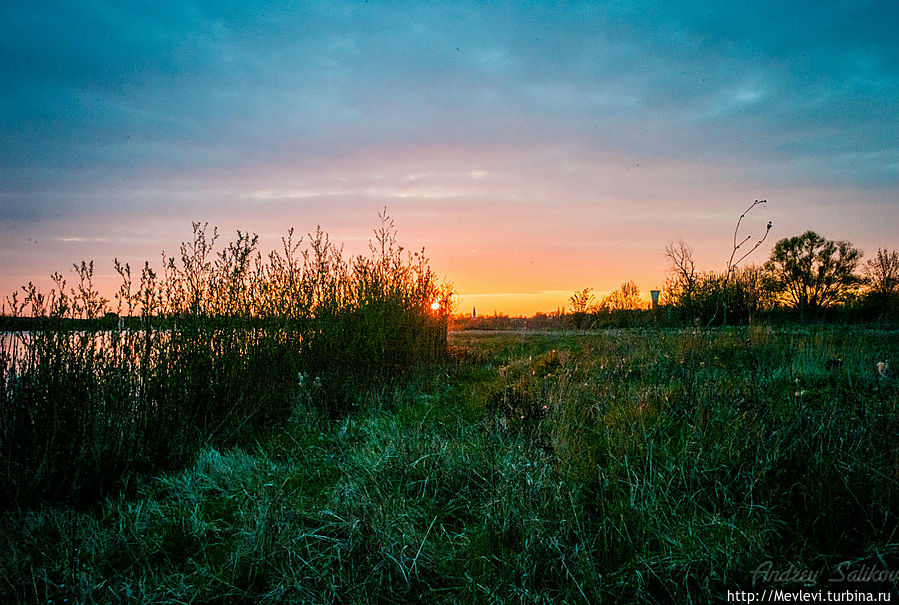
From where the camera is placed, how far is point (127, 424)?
4309 mm

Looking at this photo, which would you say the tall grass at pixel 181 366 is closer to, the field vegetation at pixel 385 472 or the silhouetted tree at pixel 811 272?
the field vegetation at pixel 385 472

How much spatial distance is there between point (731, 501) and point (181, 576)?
3.05 metres

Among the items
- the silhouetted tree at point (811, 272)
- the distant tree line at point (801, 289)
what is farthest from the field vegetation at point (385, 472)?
the silhouetted tree at point (811, 272)

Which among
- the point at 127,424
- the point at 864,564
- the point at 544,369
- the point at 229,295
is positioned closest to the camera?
the point at 864,564

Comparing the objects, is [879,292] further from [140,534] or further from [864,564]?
[140,534]

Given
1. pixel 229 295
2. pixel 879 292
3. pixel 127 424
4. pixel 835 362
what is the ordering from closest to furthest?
1. pixel 127 424
2. pixel 835 362
3. pixel 229 295
4. pixel 879 292

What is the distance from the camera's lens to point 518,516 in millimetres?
2684

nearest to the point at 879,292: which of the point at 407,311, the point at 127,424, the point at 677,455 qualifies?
the point at 407,311
